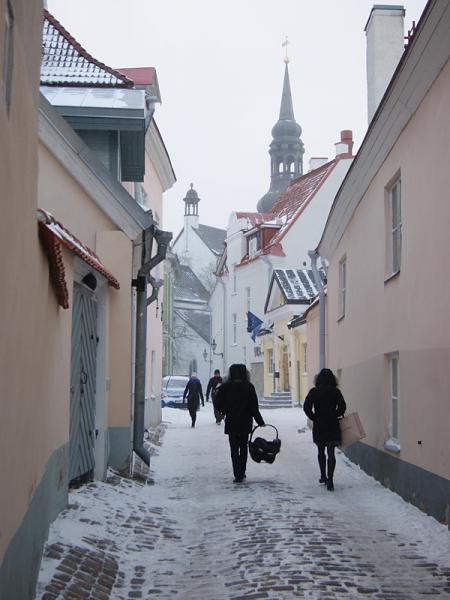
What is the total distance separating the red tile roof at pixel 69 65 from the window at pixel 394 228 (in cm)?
562

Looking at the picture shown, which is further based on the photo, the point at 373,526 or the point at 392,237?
the point at 392,237

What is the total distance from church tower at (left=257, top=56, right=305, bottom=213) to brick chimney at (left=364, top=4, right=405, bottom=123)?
4562 centimetres

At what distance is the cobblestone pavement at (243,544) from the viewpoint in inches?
240

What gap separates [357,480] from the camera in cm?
1200

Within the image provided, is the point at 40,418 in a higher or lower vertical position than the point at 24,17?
lower

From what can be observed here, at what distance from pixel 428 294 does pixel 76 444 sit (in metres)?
3.99

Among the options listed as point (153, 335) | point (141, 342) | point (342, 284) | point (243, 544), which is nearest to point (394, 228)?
point (141, 342)

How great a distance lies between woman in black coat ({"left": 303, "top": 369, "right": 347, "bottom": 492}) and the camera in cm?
1110

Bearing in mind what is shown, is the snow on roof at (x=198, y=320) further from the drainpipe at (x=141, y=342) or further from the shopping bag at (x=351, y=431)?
the shopping bag at (x=351, y=431)

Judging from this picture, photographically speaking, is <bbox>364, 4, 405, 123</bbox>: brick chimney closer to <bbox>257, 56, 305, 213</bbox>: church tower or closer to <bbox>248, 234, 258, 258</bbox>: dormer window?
<bbox>248, 234, 258, 258</bbox>: dormer window

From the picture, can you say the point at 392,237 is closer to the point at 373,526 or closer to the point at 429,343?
the point at 429,343

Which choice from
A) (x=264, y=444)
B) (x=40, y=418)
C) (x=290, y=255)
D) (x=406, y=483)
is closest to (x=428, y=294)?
(x=406, y=483)

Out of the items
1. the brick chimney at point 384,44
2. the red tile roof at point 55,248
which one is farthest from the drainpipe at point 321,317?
the red tile roof at point 55,248

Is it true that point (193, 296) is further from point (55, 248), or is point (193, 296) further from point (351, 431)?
point (55, 248)
